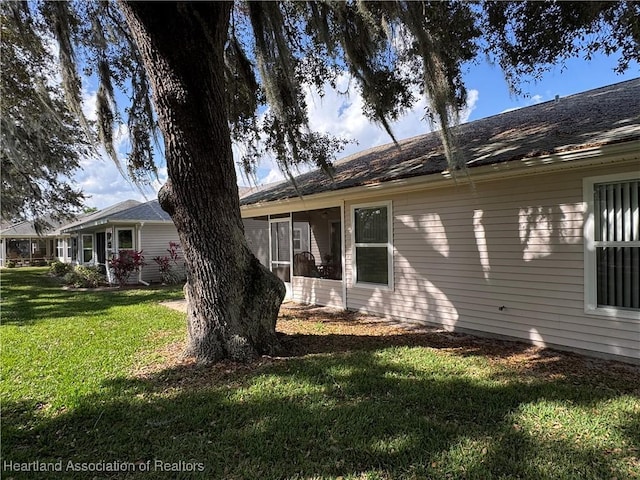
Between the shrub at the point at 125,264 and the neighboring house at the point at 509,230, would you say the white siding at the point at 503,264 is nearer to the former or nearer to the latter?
the neighboring house at the point at 509,230

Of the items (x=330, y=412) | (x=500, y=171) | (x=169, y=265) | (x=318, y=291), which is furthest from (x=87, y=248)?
(x=500, y=171)

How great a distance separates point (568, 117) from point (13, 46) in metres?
12.9

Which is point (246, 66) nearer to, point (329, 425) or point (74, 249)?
point (329, 425)

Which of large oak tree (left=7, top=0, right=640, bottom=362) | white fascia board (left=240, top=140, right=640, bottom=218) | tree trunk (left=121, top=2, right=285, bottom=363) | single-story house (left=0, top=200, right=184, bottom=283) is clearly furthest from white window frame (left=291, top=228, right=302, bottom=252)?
single-story house (left=0, top=200, right=184, bottom=283)

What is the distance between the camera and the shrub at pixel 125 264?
47.3 ft

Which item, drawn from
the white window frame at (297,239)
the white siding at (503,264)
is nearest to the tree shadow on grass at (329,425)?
the white siding at (503,264)

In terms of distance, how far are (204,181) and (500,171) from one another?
3975 mm

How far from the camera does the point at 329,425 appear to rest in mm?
3174

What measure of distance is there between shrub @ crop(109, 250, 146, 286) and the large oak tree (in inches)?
378

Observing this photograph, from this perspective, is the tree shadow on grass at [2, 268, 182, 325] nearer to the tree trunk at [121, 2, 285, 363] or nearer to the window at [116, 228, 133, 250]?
the window at [116, 228, 133, 250]

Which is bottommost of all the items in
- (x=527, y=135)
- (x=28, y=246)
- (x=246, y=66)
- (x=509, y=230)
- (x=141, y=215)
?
(x=28, y=246)

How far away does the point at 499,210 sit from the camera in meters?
5.80

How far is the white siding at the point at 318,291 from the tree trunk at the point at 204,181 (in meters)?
3.71

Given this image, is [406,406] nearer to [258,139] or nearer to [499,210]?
[499,210]
